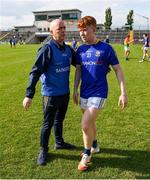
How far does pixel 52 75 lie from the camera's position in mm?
5367

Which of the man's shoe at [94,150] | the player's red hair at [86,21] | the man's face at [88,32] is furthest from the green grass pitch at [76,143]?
the player's red hair at [86,21]

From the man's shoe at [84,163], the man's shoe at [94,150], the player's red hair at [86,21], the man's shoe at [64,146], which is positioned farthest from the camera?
the man's shoe at [64,146]

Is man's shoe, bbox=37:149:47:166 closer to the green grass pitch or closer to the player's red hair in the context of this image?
the green grass pitch

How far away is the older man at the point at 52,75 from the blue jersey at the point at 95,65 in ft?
1.01

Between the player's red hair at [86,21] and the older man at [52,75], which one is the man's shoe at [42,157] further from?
the player's red hair at [86,21]

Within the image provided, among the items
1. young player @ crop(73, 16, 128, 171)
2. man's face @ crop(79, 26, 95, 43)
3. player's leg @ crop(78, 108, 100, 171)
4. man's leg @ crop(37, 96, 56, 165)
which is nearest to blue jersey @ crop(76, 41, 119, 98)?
young player @ crop(73, 16, 128, 171)

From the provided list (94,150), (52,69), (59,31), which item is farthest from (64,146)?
(59,31)

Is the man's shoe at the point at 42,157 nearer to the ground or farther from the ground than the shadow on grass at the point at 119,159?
farther from the ground

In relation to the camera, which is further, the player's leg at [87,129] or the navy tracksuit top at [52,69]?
the navy tracksuit top at [52,69]

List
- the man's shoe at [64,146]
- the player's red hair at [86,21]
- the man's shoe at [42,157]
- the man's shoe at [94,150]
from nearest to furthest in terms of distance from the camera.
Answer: the player's red hair at [86,21] → the man's shoe at [42,157] → the man's shoe at [94,150] → the man's shoe at [64,146]

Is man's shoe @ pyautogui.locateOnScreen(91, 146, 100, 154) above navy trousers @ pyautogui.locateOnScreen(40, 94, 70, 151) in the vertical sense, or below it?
below

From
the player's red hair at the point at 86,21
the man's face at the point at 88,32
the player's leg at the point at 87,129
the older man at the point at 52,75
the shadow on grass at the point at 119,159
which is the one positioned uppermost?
the player's red hair at the point at 86,21

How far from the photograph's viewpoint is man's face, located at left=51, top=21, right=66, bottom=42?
522 cm

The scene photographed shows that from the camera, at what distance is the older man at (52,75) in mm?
5203
